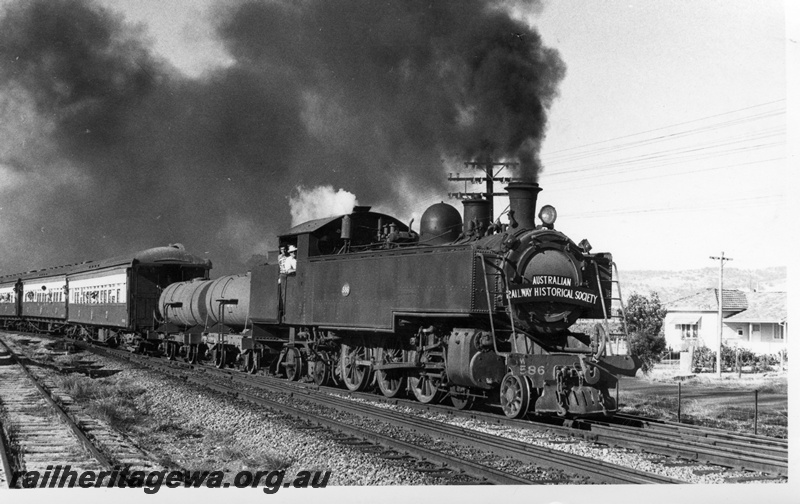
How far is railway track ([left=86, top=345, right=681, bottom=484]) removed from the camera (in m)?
6.80

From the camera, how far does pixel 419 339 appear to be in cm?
1124

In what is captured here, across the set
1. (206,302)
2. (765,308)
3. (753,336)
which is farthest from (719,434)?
(206,302)

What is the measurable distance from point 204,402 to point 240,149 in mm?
5533

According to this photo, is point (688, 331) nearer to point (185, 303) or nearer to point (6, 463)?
point (185, 303)

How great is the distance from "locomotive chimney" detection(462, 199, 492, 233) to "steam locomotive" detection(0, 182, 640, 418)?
15mm

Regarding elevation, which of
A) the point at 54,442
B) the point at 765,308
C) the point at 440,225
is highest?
the point at 440,225

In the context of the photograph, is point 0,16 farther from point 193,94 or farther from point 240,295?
point 240,295

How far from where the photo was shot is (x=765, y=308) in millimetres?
13383

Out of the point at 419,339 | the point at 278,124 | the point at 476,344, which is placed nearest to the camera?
the point at 476,344

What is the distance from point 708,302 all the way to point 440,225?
14.5m

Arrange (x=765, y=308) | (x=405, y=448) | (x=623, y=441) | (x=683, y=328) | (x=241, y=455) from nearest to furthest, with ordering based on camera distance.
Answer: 1. (x=405, y=448)
2. (x=241, y=455)
3. (x=623, y=441)
4. (x=765, y=308)
5. (x=683, y=328)

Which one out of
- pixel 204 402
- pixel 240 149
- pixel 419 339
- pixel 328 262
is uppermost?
pixel 240 149

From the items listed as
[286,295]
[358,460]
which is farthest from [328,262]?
[358,460]

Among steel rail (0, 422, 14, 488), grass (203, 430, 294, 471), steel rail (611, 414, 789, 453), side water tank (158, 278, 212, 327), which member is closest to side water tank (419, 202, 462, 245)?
steel rail (611, 414, 789, 453)
